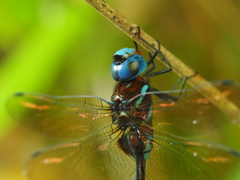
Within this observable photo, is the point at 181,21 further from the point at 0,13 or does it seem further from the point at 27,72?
the point at 0,13

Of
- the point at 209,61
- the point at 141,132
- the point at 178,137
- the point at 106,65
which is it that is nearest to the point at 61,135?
the point at 141,132

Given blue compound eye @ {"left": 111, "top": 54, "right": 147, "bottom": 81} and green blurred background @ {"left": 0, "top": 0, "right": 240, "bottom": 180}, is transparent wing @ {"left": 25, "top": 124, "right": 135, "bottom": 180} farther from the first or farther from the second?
green blurred background @ {"left": 0, "top": 0, "right": 240, "bottom": 180}

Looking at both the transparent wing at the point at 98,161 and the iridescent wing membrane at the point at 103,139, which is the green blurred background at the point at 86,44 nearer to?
the iridescent wing membrane at the point at 103,139

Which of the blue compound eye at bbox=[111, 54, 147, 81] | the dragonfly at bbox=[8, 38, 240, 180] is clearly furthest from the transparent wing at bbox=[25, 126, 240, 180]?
the blue compound eye at bbox=[111, 54, 147, 81]

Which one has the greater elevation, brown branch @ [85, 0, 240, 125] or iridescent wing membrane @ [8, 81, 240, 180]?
brown branch @ [85, 0, 240, 125]

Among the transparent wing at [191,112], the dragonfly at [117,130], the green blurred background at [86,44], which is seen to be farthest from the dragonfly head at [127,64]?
the green blurred background at [86,44]

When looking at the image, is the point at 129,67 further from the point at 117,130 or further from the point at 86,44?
the point at 86,44

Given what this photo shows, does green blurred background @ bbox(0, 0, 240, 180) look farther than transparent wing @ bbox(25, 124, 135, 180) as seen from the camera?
Yes
